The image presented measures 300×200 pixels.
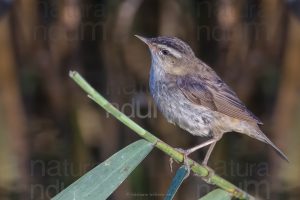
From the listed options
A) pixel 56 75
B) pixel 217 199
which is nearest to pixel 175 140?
pixel 56 75

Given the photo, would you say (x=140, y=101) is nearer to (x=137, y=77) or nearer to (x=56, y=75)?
(x=137, y=77)

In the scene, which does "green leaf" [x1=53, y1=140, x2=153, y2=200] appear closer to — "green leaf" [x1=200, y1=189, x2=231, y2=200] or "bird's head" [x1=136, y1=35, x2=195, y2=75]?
"green leaf" [x1=200, y1=189, x2=231, y2=200]

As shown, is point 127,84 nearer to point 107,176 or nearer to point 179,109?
point 179,109

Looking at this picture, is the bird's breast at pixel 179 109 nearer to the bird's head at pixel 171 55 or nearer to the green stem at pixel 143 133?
the bird's head at pixel 171 55

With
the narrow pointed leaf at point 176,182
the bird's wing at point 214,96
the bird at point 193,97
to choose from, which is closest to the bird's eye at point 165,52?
the bird at point 193,97

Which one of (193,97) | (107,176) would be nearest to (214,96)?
(193,97)
